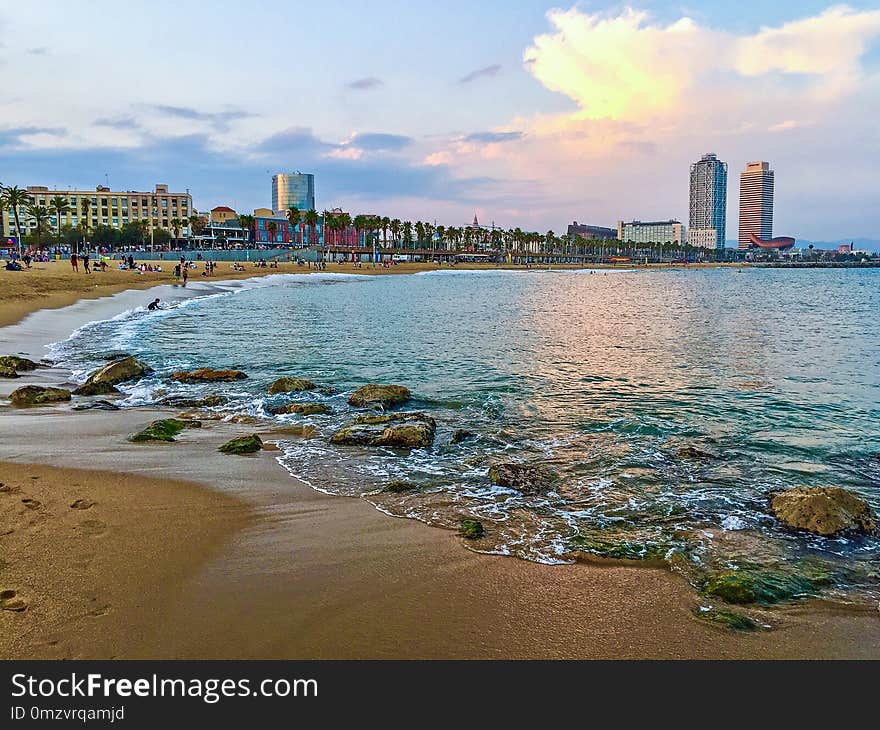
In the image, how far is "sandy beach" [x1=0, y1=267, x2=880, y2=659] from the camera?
15.9ft

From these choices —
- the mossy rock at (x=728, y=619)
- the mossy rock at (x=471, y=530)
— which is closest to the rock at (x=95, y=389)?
the mossy rock at (x=471, y=530)

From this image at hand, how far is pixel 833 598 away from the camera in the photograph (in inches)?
241

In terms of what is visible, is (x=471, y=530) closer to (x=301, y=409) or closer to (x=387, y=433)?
(x=387, y=433)

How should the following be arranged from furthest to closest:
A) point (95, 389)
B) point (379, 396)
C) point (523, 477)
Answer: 1. point (379, 396)
2. point (95, 389)
3. point (523, 477)

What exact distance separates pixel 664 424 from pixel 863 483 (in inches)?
157

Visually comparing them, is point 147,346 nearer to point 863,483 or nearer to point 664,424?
→ point 664,424

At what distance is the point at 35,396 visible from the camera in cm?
1343

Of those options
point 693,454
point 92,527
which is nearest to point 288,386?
point 92,527

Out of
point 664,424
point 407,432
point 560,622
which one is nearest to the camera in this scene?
point 560,622

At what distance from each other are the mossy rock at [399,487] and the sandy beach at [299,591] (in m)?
0.62

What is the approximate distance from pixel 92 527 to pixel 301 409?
695 cm

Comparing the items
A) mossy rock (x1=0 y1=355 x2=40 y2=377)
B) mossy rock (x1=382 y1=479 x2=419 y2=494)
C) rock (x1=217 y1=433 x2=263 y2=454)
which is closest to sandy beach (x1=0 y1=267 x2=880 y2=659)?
mossy rock (x1=382 y1=479 x2=419 y2=494)

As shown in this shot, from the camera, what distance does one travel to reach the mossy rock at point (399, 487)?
346 inches
